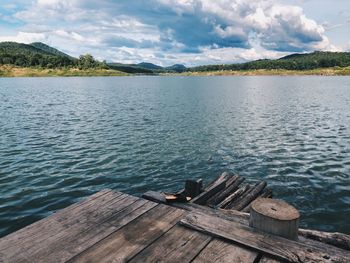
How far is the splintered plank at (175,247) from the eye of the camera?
22.2 ft

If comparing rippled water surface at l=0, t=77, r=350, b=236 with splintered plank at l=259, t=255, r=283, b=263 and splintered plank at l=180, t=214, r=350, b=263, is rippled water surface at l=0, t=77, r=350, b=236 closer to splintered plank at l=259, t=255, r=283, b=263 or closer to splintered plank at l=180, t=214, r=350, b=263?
splintered plank at l=180, t=214, r=350, b=263

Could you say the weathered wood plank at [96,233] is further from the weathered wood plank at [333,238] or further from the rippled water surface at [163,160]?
the rippled water surface at [163,160]

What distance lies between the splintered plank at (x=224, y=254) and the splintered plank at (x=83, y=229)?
253 cm

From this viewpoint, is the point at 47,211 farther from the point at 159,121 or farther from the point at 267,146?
the point at 159,121

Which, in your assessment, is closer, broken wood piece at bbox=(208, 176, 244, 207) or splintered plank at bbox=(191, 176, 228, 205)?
splintered plank at bbox=(191, 176, 228, 205)

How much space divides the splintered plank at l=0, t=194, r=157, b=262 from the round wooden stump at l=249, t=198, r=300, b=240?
3348 mm

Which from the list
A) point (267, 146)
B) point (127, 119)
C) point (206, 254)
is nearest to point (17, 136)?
point (127, 119)

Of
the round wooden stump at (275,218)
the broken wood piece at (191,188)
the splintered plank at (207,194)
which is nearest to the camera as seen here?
the round wooden stump at (275,218)

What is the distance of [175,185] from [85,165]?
808cm

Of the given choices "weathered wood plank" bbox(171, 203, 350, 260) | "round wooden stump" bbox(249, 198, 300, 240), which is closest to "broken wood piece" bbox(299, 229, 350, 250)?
"weathered wood plank" bbox(171, 203, 350, 260)

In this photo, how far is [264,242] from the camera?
719 cm

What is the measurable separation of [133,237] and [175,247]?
1.16 metres

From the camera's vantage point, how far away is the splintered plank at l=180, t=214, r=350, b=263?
6730 mm

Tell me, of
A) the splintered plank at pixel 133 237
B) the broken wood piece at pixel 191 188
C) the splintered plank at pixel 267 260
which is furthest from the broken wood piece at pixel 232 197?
the splintered plank at pixel 267 260
